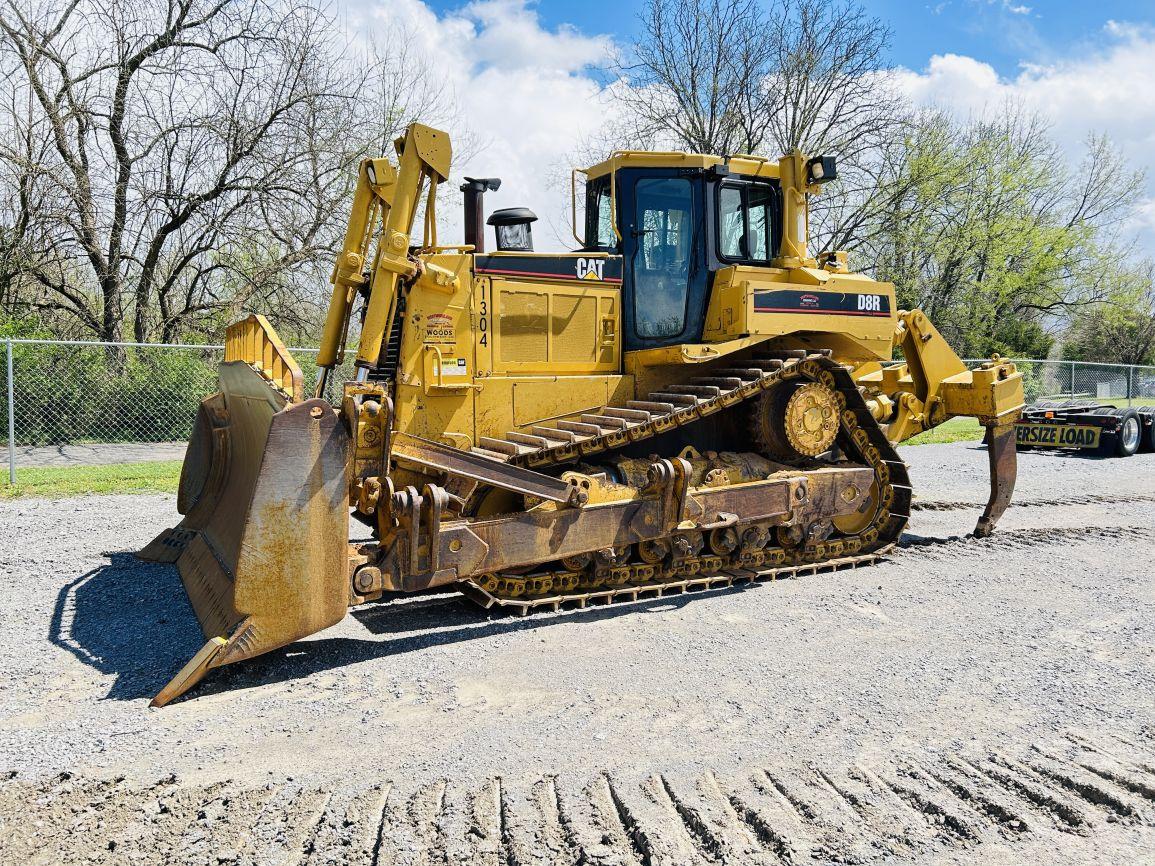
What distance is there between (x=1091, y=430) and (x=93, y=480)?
52.3ft

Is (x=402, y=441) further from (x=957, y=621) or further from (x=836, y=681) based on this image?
(x=957, y=621)

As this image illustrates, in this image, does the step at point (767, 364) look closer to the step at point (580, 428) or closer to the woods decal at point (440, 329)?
the step at point (580, 428)

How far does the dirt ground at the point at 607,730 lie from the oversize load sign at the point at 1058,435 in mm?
9838

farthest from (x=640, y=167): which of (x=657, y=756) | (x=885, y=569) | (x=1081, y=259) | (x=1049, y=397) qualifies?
(x=1081, y=259)

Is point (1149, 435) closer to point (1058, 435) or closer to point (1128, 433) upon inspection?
point (1128, 433)

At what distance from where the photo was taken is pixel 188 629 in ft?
17.0

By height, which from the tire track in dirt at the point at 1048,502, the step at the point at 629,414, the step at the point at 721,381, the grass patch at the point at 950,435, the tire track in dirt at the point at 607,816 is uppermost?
the step at the point at 721,381

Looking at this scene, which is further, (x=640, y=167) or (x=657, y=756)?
(x=640, y=167)

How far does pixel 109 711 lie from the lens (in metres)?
3.99

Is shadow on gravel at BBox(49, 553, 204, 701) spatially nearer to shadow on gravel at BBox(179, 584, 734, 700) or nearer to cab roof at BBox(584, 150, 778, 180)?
shadow on gravel at BBox(179, 584, 734, 700)

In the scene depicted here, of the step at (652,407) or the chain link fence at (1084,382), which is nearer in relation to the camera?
the step at (652,407)

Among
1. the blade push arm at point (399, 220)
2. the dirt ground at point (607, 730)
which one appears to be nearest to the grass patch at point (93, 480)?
the dirt ground at point (607, 730)

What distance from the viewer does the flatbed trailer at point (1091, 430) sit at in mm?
14734

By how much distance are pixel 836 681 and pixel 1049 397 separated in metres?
21.4
